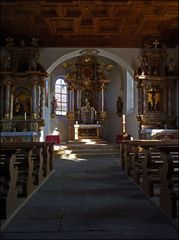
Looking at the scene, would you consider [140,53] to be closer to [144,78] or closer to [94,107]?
[144,78]

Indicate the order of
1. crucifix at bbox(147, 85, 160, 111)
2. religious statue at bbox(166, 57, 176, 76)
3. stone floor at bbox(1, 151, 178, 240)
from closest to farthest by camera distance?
1. stone floor at bbox(1, 151, 178, 240)
2. religious statue at bbox(166, 57, 176, 76)
3. crucifix at bbox(147, 85, 160, 111)

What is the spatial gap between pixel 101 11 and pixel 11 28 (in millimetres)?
3920

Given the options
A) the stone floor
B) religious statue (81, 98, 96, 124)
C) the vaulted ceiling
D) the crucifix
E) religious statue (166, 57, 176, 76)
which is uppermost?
the vaulted ceiling

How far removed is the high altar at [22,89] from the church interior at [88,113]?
42 millimetres

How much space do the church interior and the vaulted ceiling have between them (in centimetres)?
4

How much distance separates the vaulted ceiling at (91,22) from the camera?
36.3 feet

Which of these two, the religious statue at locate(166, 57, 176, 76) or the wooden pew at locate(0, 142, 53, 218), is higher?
the religious statue at locate(166, 57, 176, 76)

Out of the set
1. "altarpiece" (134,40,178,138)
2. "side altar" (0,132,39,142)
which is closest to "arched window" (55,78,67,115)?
"altarpiece" (134,40,178,138)

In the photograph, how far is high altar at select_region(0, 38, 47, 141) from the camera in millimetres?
13945

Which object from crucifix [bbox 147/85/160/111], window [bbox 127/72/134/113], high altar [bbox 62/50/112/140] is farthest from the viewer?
high altar [bbox 62/50/112/140]

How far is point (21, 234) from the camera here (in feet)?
11.0

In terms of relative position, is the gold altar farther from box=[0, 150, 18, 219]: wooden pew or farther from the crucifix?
box=[0, 150, 18, 219]: wooden pew

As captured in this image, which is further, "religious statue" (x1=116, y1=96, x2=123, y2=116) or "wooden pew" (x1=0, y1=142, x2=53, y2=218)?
"religious statue" (x1=116, y1=96, x2=123, y2=116)

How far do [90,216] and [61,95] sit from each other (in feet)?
60.8
